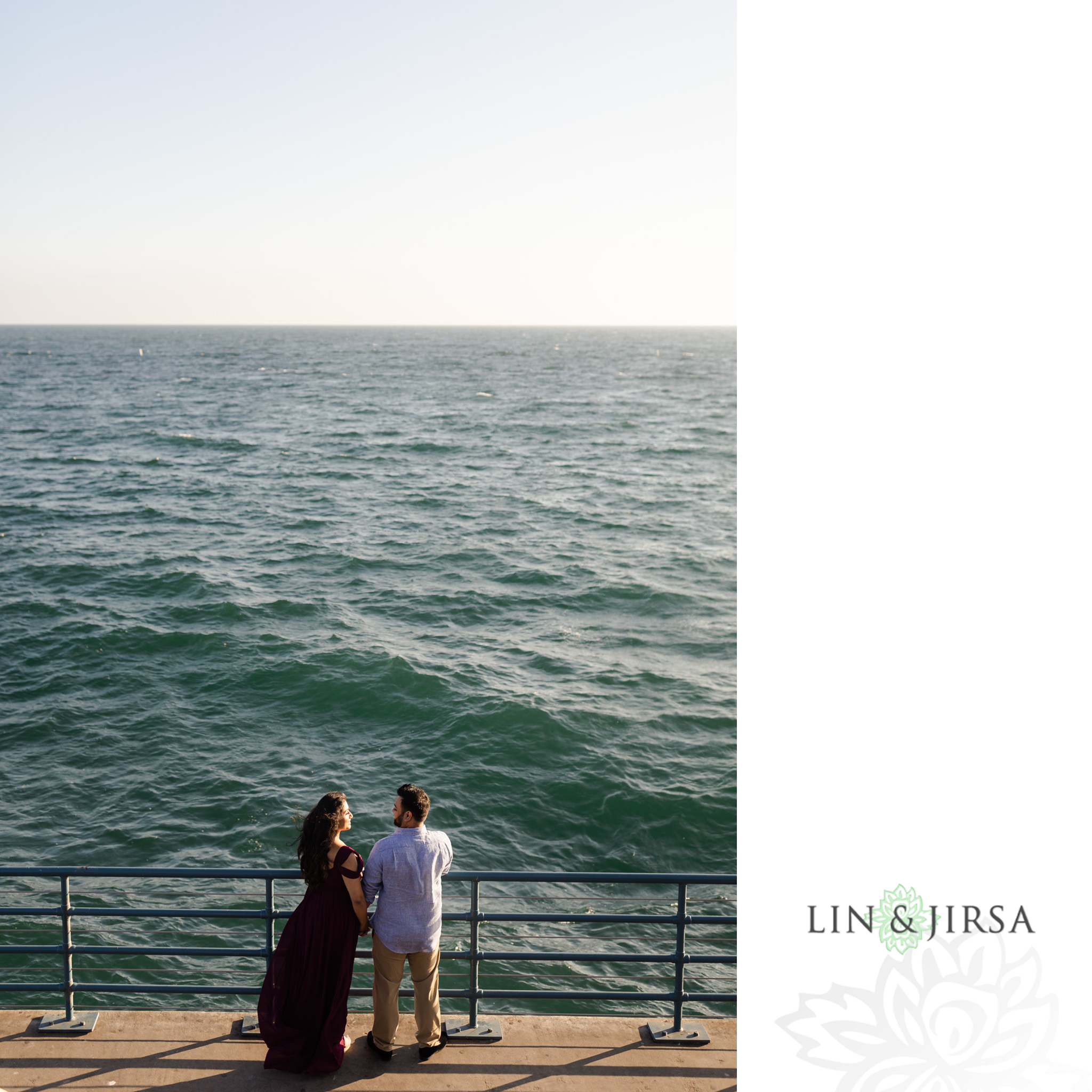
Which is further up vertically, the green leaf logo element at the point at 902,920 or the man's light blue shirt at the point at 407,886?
the green leaf logo element at the point at 902,920

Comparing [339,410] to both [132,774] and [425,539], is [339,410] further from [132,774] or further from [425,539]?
[132,774]

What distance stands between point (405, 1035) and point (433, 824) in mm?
10457

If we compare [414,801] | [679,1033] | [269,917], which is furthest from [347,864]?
[679,1033]

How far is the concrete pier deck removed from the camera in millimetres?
5273

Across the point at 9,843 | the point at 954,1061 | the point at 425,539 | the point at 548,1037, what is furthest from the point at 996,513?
the point at 425,539

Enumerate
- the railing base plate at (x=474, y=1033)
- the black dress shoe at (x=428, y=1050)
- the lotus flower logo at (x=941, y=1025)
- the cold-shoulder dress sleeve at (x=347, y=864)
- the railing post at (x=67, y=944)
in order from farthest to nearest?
the railing base plate at (x=474, y=1033)
the railing post at (x=67, y=944)
the black dress shoe at (x=428, y=1050)
the cold-shoulder dress sleeve at (x=347, y=864)
the lotus flower logo at (x=941, y=1025)

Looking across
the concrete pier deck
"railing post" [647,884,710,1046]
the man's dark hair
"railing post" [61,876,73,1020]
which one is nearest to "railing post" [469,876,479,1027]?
the concrete pier deck

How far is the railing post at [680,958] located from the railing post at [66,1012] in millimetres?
3667

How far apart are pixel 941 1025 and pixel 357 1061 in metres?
3.32

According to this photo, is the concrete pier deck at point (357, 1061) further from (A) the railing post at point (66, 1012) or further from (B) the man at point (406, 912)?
(B) the man at point (406, 912)

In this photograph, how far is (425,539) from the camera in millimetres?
35281

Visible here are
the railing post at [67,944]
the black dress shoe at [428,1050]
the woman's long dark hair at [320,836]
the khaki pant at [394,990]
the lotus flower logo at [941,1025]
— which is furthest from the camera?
the railing post at [67,944]

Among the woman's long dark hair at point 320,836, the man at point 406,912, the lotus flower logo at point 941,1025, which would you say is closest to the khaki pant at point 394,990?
the man at point 406,912

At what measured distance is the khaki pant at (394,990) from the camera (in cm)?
541
